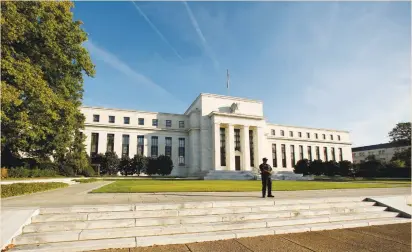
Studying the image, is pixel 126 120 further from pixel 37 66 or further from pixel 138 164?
pixel 37 66

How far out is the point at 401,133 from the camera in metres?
55.2

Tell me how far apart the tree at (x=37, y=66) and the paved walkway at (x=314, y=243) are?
12859 mm

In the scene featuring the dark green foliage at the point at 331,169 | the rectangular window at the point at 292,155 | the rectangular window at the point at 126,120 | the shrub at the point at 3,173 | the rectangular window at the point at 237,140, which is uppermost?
the rectangular window at the point at 126,120

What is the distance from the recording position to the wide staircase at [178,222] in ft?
18.2

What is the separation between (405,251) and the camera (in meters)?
5.41

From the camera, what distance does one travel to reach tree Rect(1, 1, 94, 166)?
14219mm

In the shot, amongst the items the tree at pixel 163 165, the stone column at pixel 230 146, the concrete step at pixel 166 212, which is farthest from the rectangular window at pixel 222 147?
the concrete step at pixel 166 212

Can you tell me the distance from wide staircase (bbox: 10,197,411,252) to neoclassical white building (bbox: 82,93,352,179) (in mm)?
46471

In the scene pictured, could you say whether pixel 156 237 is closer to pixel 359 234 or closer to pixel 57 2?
pixel 359 234

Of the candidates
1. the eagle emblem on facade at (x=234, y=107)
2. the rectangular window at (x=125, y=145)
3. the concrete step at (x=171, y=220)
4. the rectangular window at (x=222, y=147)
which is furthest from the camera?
the eagle emblem on facade at (x=234, y=107)

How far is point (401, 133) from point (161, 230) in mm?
67498

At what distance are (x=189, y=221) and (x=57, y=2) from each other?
64.9 feet

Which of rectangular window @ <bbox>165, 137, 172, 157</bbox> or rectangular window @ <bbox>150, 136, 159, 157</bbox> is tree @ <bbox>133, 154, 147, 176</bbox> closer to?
rectangular window @ <bbox>150, 136, 159, 157</bbox>

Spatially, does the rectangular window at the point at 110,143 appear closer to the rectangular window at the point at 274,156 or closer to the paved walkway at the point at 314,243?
the rectangular window at the point at 274,156
